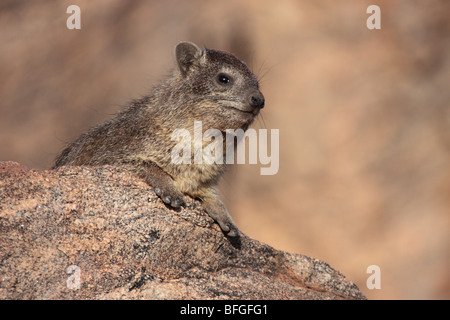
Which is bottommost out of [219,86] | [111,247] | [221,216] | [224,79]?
[111,247]

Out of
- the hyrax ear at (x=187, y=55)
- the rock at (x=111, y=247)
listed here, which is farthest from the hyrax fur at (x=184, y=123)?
the rock at (x=111, y=247)

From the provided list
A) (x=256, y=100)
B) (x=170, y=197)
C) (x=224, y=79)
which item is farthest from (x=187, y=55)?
(x=170, y=197)

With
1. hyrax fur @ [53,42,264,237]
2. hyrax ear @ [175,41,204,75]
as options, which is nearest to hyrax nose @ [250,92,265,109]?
hyrax fur @ [53,42,264,237]

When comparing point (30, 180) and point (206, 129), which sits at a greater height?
point (206, 129)

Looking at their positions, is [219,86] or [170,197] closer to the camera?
[170,197]

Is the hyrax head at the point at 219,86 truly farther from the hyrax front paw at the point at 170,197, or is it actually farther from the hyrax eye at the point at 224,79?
the hyrax front paw at the point at 170,197

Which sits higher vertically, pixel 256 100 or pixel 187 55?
pixel 187 55

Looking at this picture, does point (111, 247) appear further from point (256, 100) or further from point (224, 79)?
point (224, 79)
